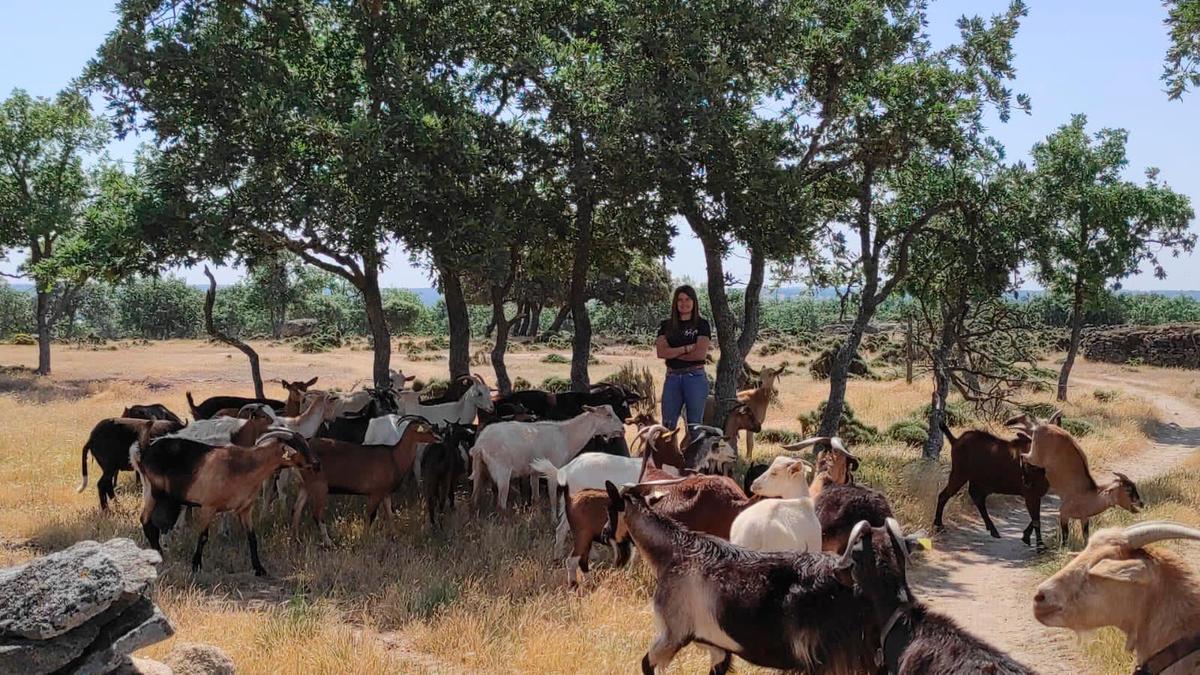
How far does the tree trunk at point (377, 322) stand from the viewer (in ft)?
41.3

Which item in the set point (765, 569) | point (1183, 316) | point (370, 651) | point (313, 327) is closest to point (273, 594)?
point (370, 651)

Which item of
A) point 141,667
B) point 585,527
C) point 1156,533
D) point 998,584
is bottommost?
point 998,584

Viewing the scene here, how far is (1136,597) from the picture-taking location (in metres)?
3.68

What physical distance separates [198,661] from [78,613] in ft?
2.75

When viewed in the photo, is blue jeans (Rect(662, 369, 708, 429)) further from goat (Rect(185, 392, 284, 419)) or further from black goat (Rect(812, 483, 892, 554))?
goat (Rect(185, 392, 284, 419))

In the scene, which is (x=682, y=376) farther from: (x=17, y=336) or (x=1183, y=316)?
(x=1183, y=316)

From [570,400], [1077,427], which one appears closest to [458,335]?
[570,400]

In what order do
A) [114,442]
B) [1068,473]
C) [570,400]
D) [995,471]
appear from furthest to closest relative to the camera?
[570,400] → [114,442] → [995,471] → [1068,473]

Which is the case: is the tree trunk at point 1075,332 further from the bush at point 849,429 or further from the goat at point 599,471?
the goat at point 599,471

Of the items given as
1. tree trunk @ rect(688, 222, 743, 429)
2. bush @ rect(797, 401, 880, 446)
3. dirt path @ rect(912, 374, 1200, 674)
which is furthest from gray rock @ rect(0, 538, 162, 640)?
bush @ rect(797, 401, 880, 446)

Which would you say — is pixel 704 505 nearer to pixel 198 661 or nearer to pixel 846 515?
pixel 846 515

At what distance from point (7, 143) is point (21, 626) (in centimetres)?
2455

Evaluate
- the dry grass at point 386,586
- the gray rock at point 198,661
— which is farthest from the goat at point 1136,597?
the gray rock at point 198,661

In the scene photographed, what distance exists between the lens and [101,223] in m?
10.3
